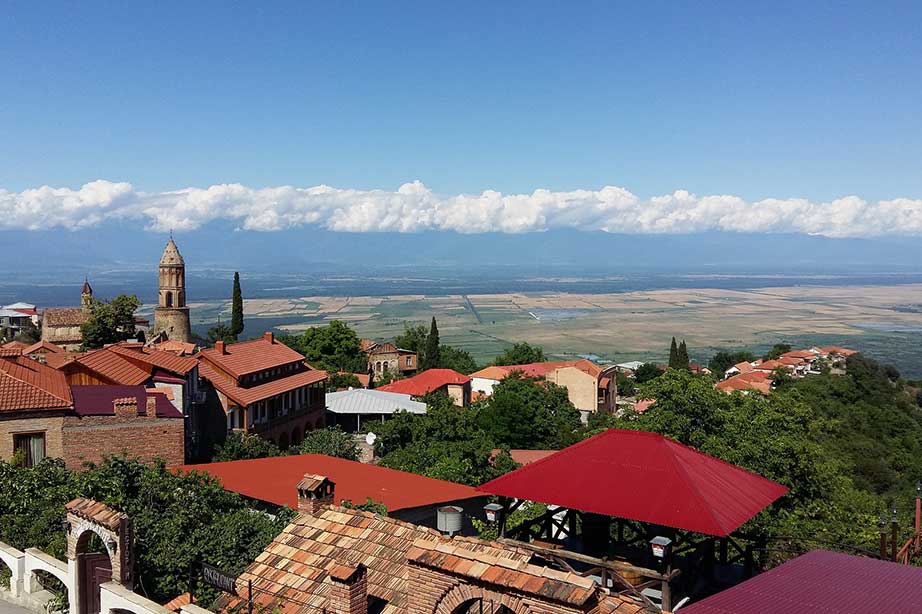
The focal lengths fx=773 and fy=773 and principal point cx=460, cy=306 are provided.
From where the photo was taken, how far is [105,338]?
Answer: 48.2m

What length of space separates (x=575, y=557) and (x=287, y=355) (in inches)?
1375

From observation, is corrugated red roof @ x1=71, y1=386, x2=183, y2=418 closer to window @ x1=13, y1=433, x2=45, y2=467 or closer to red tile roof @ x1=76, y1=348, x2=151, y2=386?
window @ x1=13, y1=433, x2=45, y2=467

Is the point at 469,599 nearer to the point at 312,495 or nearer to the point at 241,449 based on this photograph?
the point at 312,495

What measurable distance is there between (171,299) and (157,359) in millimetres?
30957

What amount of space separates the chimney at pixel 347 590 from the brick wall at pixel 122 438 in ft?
40.4

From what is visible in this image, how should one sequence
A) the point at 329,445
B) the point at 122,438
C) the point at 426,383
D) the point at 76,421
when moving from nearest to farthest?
the point at 76,421
the point at 122,438
the point at 329,445
the point at 426,383

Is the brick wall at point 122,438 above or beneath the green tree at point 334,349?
above

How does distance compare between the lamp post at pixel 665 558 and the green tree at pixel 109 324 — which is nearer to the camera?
the lamp post at pixel 665 558

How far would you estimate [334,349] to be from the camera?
70938 mm

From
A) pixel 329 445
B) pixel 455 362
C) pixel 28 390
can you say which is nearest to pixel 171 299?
pixel 329 445

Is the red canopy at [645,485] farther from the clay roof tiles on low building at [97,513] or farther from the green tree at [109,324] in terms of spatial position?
the green tree at [109,324]

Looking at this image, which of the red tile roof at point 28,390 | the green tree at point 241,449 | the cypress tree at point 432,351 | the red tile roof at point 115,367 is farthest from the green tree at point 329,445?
the cypress tree at point 432,351

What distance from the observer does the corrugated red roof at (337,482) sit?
62.6 ft

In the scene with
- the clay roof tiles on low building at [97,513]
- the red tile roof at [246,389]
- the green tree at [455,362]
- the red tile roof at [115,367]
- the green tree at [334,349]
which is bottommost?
the green tree at [455,362]
